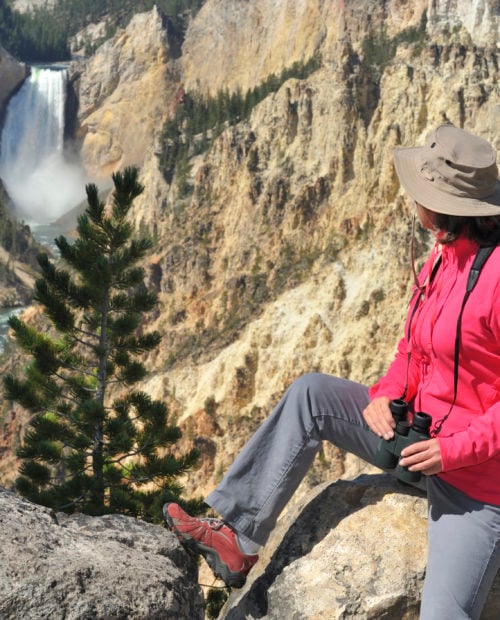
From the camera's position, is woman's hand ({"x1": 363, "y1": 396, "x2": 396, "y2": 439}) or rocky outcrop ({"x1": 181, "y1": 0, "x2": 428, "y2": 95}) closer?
woman's hand ({"x1": 363, "y1": 396, "x2": 396, "y2": 439})

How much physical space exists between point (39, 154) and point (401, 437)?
57.7m

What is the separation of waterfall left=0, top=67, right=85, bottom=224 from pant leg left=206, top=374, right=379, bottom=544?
5125 centimetres

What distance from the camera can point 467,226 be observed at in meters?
2.86

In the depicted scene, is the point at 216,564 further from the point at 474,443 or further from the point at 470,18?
the point at 470,18

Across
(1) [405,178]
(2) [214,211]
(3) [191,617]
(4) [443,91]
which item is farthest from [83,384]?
(2) [214,211]

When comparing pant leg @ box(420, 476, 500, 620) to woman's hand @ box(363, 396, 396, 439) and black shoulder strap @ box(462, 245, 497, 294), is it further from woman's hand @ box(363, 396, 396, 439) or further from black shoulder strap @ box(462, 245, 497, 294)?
black shoulder strap @ box(462, 245, 497, 294)

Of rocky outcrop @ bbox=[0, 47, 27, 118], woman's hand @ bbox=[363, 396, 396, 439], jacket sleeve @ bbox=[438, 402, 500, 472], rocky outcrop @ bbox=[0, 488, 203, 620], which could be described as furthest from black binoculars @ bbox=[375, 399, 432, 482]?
rocky outcrop @ bbox=[0, 47, 27, 118]

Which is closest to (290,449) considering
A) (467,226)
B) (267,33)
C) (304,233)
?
(467,226)

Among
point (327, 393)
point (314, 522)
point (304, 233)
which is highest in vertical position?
point (327, 393)

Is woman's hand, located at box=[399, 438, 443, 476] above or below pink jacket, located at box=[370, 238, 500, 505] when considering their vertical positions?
below

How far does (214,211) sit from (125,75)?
34.0m

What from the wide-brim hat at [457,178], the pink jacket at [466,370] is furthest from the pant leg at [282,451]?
the wide-brim hat at [457,178]

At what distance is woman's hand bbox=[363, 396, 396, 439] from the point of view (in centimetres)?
304

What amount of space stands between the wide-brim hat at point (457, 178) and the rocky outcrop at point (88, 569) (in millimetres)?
2036
